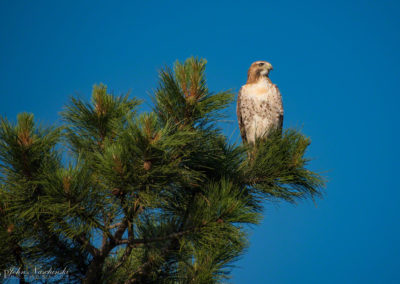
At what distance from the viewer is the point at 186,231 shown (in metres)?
2.95

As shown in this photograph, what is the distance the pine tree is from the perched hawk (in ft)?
7.57

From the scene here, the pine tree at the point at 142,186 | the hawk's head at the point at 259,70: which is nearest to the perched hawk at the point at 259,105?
the hawk's head at the point at 259,70

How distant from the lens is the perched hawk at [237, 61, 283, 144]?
5914mm

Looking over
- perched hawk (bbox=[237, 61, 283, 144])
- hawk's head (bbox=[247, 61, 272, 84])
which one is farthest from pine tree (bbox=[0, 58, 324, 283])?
hawk's head (bbox=[247, 61, 272, 84])

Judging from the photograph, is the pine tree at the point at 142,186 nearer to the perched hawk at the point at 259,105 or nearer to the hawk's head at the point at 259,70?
the perched hawk at the point at 259,105

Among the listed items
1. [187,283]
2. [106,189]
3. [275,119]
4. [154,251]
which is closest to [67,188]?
[106,189]

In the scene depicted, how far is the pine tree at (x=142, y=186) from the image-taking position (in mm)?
2734

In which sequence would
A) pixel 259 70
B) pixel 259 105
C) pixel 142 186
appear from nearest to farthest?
pixel 142 186, pixel 259 105, pixel 259 70

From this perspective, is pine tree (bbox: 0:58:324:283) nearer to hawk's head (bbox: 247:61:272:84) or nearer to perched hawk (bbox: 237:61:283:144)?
perched hawk (bbox: 237:61:283:144)

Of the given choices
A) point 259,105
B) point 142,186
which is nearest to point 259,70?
point 259,105

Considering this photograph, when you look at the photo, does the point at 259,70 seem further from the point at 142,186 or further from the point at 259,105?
the point at 142,186

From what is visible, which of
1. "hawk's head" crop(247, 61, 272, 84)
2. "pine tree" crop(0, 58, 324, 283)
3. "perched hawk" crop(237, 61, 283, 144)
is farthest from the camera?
"hawk's head" crop(247, 61, 272, 84)

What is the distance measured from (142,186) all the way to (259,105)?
3351 millimetres

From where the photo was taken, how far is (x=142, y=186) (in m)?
2.83
